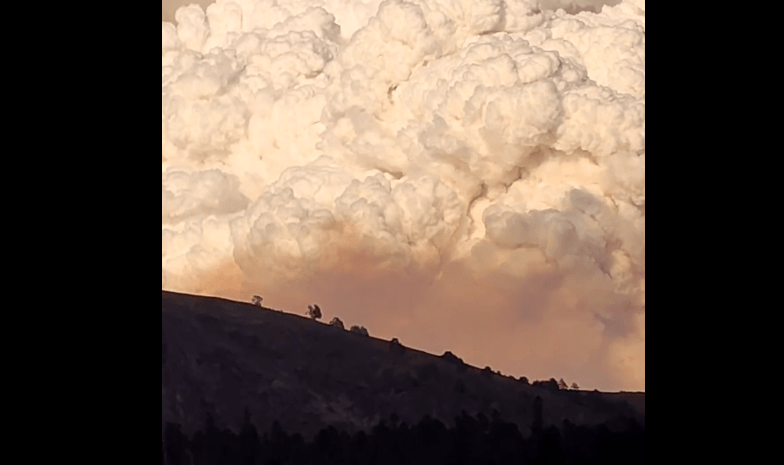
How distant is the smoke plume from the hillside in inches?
4.8

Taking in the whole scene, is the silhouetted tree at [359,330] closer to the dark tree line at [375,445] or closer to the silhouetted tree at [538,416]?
the dark tree line at [375,445]

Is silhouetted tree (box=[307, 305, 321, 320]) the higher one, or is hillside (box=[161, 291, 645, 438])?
silhouetted tree (box=[307, 305, 321, 320])

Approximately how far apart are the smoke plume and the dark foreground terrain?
0.15m

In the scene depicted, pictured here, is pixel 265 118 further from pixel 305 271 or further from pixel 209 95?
pixel 305 271

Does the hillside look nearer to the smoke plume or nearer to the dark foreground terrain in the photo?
the dark foreground terrain

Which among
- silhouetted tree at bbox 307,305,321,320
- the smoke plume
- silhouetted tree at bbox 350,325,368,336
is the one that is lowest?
silhouetted tree at bbox 350,325,368,336

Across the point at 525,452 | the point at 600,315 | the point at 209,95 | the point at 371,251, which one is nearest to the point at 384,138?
the point at 371,251

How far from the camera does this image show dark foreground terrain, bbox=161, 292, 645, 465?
243 inches

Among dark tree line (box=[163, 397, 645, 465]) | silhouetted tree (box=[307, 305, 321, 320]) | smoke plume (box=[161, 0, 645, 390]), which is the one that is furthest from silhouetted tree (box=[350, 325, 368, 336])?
dark tree line (box=[163, 397, 645, 465])

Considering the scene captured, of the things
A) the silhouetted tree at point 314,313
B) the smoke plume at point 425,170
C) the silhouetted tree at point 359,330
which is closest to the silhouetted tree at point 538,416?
the smoke plume at point 425,170

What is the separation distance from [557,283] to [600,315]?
0.35 meters

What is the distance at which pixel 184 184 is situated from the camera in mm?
6457

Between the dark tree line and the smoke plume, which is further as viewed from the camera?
the smoke plume

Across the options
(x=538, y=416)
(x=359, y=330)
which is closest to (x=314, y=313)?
→ (x=359, y=330)
